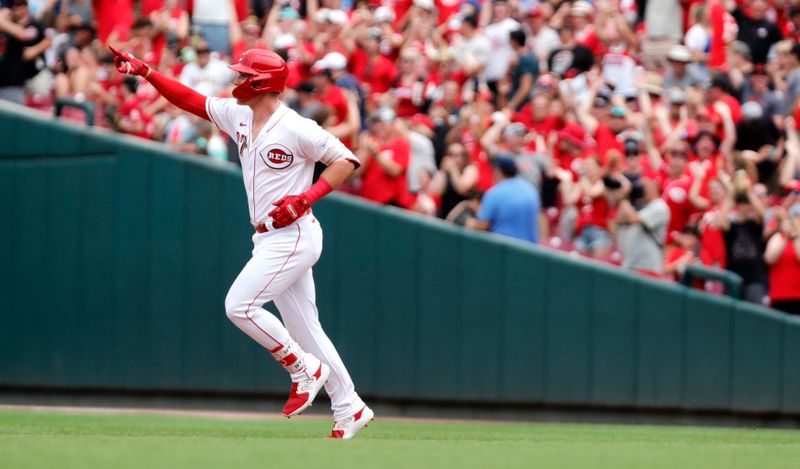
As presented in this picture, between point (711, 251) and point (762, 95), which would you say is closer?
point (711, 251)

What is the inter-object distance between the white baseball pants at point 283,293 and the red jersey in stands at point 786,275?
494cm

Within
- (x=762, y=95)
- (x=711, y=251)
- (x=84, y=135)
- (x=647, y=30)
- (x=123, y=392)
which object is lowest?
(x=123, y=392)

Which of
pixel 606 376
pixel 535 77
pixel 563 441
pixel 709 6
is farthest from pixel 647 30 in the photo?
pixel 563 441

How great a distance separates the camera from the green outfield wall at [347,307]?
11266mm

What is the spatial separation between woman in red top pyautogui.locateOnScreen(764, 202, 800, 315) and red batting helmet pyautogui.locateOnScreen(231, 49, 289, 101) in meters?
5.41

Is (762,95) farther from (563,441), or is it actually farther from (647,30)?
(563,441)

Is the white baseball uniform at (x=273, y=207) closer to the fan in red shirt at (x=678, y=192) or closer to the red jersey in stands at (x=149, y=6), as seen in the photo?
the fan in red shirt at (x=678, y=192)

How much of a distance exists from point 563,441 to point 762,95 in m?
6.46

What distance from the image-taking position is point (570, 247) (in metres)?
12.2

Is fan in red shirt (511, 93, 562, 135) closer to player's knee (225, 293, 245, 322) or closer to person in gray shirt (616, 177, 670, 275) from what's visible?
person in gray shirt (616, 177, 670, 275)

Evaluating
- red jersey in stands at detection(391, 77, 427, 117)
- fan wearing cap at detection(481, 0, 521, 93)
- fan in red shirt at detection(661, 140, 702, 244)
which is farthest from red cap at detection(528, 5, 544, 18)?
fan in red shirt at detection(661, 140, 702, 244)

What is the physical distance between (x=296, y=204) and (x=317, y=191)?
134 mm

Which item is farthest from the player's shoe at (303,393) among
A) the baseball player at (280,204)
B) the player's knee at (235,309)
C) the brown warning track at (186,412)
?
the brown warning track at (186,412)

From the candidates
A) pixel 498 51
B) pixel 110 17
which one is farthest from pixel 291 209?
pixel 110 17
